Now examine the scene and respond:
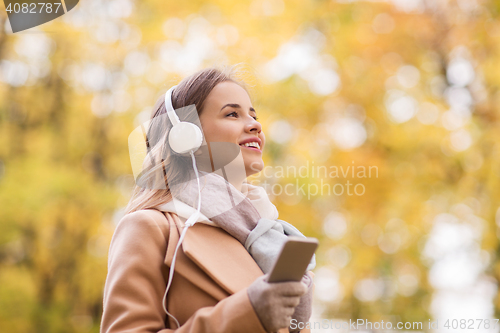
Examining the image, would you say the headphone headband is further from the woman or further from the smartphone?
the smartphone

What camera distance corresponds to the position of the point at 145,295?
46.1 inches

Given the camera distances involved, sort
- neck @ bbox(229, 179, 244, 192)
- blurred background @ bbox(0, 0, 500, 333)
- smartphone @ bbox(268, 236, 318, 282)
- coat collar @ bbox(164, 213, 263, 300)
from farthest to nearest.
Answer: blurred background @ bbox(0, 0, 500, 333)
neck @ bbox(229, 179, 244, 192)
coat collar @ bbox(164, 213, 263, 300)
smartphone @ bbox(268, 236, 318, 282)

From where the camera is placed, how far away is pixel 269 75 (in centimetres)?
461

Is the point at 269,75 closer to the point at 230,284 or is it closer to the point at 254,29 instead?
the point at 254,29

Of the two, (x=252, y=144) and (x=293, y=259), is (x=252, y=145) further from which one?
(x=293, y=259)

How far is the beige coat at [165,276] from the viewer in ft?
3.74

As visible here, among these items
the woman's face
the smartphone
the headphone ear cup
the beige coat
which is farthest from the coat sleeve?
the woman's face

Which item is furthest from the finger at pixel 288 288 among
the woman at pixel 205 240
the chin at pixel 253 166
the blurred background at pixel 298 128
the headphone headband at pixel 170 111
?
the blurred background at pixel 298 128

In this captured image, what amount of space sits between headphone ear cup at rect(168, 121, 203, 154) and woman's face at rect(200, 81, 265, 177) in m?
0.08

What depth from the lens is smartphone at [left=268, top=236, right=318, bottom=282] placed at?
0.93m

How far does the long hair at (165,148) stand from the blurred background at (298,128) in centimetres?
252

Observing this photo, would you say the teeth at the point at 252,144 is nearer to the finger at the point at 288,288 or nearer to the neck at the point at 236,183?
the neck at the point at 236,183

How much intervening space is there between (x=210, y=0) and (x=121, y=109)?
1.53 meters

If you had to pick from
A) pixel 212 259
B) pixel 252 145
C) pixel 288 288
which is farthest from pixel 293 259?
pixel 252 145
